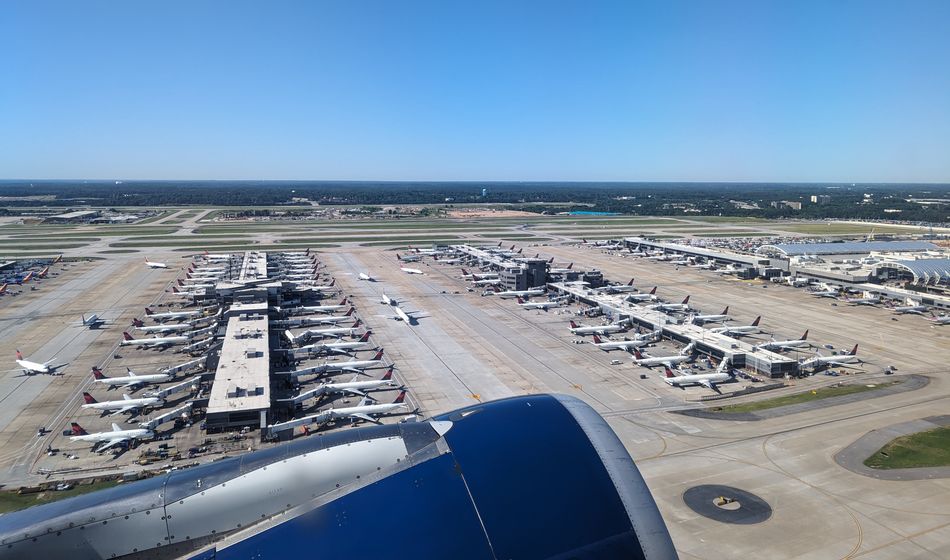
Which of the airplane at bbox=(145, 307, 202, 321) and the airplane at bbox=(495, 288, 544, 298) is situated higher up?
the airplane at bbox=(495, 288, 544, 298)

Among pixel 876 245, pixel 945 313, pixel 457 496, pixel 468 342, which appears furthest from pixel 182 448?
pixel 876 245

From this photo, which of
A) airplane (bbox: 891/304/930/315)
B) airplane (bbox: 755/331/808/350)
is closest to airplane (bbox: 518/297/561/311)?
airplane (bbox: 755/331/808/350)

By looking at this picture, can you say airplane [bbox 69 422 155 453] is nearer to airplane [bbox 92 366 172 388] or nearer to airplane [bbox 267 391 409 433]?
airplane [bbox 267 391 409 433]

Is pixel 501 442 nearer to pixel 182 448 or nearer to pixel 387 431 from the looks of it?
pixel 387 431

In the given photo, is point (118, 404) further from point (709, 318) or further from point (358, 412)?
point (709, 318)

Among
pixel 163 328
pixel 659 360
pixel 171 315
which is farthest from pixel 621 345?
pixel 171 315

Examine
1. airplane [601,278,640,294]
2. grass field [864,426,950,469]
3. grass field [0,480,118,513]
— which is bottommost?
grass field [0,480,118,513]

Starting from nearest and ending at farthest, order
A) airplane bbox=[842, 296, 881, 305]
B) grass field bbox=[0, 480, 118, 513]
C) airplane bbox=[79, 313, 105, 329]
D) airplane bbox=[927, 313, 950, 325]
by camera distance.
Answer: grass field bbox=[0, 480, 118, 513] → airplane bbox=[79, 313, 105, 329] → airplane bbox=[927, 313, 950, 325] → airplane bbox=[842, 296, 881, 305]
